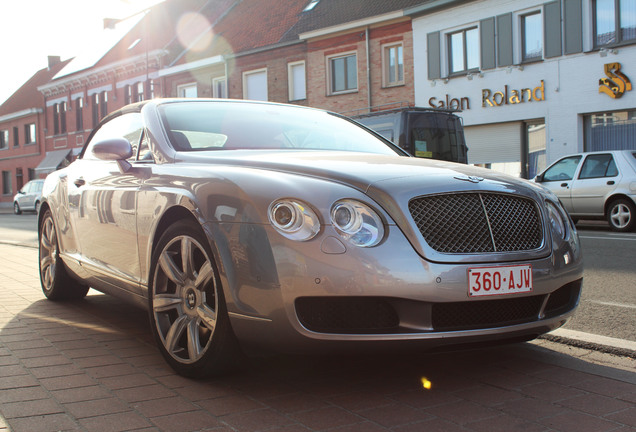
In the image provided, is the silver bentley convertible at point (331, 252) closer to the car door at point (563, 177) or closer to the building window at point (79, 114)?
the car door at point (563, 177)

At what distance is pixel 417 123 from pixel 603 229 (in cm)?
446

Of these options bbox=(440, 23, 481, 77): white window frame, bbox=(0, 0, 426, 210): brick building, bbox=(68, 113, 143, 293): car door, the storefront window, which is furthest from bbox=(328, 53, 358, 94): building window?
bbox=(68, 113, 143, 293): car door

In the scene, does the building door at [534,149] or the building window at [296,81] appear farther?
the building window at [296,81]

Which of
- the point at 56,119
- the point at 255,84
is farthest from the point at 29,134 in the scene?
the point at 255,84

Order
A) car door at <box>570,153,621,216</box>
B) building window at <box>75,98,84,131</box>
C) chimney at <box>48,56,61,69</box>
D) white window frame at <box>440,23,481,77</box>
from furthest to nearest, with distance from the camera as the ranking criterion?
chimney at <box>48,56,61,69</box> → building window at <box>75,98,84,131</box> → white window frame at <box>440,23,481,77</box> → car door at <box>570,153,621,216</box>

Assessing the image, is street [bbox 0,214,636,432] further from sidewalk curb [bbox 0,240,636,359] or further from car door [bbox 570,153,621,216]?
car door [bbox 570,153,621,216]

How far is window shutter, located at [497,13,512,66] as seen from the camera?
21078mm

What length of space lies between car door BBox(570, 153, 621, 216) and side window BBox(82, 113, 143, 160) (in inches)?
430

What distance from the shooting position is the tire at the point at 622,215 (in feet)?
43.9

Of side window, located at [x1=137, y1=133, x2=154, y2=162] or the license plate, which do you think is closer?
the license plate

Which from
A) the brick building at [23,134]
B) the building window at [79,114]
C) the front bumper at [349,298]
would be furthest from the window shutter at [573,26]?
the brick building at [23,134]

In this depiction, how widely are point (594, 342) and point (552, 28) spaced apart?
1761cm

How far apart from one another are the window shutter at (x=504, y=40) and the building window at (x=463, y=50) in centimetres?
99

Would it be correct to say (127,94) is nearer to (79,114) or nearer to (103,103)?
(103,103)
